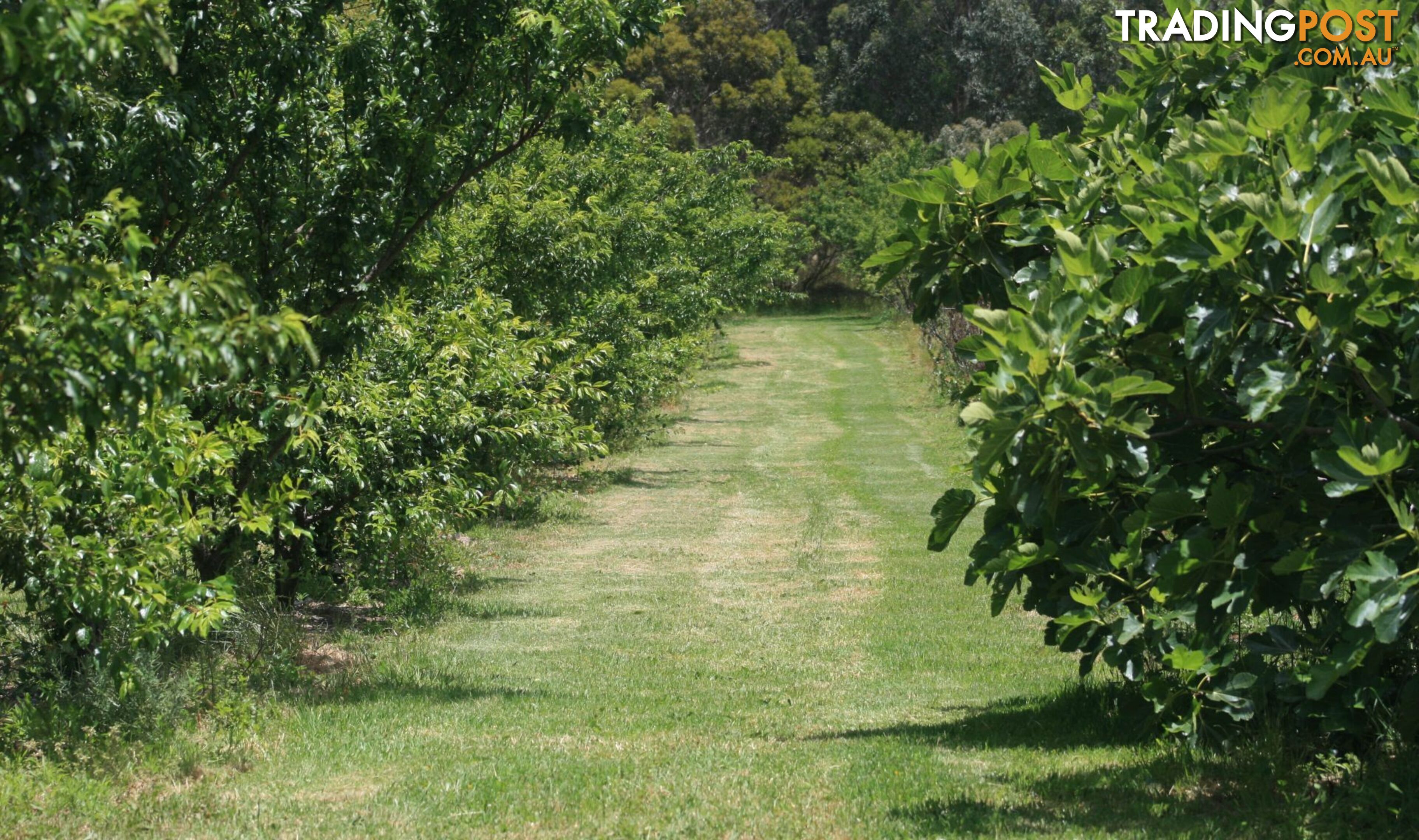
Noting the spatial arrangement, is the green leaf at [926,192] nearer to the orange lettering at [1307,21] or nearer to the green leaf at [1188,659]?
the orange lettering at [1307,21]

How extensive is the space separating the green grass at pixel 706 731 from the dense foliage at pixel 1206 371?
2.25 ft

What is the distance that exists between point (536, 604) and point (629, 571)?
79.4 inches

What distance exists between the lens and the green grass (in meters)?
5.91

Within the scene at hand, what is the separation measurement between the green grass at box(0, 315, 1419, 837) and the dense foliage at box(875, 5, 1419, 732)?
69 centimetres

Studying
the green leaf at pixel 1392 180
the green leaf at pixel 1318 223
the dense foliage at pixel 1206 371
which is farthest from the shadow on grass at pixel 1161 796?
the green leaf at pixel 1392 180

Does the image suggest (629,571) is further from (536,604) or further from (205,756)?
(205,756)

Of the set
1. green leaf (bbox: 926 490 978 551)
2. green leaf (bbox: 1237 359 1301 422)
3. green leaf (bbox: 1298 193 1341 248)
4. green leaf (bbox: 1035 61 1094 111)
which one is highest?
green leaf (bbox: 1035 61 1094 111)

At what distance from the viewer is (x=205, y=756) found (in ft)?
22.3

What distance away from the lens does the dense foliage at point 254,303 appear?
4191mm

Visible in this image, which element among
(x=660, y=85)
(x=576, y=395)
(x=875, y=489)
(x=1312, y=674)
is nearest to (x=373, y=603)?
(x=576, y=395)

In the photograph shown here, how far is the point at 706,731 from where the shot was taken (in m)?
7.89

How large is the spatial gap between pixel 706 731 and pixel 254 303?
3.88 m

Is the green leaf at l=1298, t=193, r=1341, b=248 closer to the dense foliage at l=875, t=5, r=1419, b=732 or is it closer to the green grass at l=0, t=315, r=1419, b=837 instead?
the dense foliage at l=875, t=5, r=1419, b=732

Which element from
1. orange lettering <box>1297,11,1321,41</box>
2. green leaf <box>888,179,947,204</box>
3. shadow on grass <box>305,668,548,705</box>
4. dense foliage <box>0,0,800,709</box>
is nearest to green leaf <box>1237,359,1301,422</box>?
green leaf <box>888,179,947,204</box>
